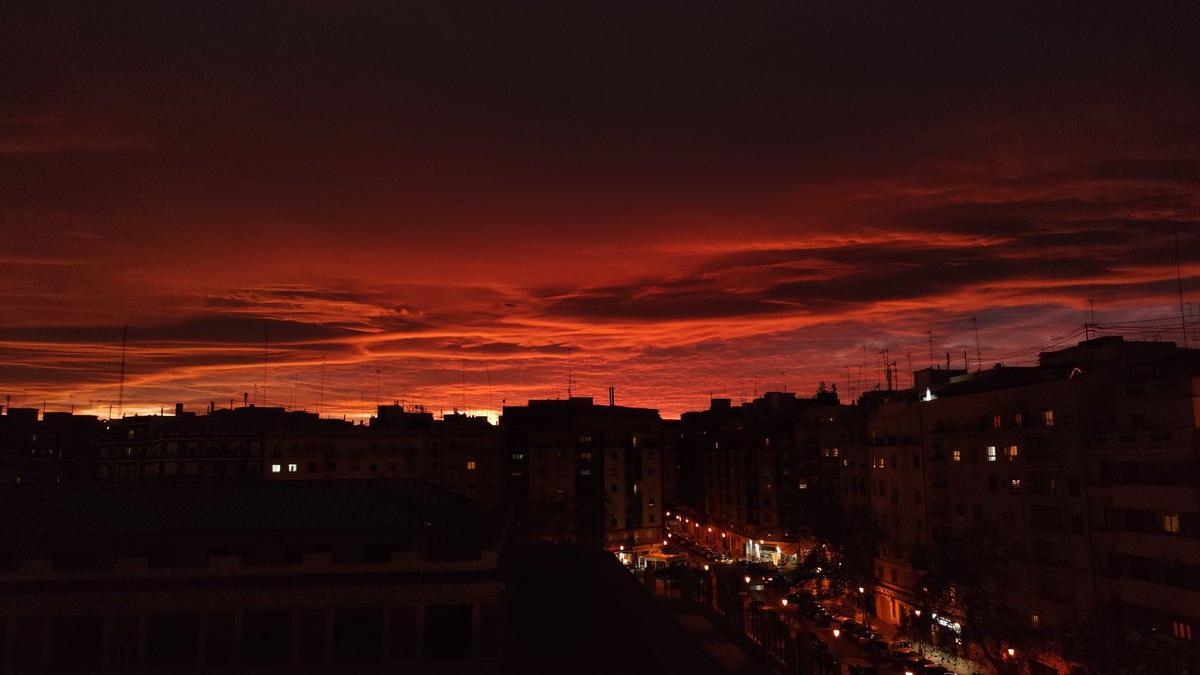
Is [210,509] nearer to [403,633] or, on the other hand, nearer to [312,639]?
[312,639]

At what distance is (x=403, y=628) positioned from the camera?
28.8 meters

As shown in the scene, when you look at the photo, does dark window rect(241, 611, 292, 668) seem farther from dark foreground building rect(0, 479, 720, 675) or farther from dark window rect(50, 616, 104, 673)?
dark window rect(50, 616, 104, 673)

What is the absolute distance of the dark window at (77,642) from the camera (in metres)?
28.0

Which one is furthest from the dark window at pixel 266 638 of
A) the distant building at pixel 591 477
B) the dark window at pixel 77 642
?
the distant building at pixel 591 477

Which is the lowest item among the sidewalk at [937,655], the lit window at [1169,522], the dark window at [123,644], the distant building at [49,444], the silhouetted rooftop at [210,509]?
the sidewalk at [937,655]

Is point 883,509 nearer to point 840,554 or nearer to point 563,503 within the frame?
point 840,554

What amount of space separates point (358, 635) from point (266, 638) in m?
3.23

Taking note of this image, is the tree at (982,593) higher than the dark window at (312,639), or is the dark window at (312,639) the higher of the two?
the dark window at (312,639)

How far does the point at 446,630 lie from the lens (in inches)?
1126

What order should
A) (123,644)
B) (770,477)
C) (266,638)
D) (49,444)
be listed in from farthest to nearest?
(49,444)
(770,477)
(266,638)
(123,644)

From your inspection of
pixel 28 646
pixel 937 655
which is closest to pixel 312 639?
pixel 28 646

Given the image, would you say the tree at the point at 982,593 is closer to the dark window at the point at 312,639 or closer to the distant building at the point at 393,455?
the dark window at the point at 312,639

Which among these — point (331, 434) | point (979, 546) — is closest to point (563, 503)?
point (331, 434)

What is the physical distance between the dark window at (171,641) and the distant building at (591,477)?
254 ft
